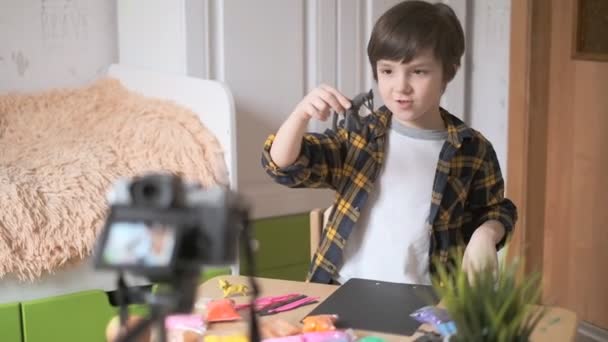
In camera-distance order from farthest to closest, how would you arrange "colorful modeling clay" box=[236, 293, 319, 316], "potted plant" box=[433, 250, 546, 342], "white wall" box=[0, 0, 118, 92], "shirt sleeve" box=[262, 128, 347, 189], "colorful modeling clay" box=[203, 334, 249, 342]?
"white wall" box=[0, 0, 118, 92] < "shirt sleeve" box=[262, 128, 347, 189] < "colorful modeling clay" box=[236, 293, 319, 316] < "colorful modeling clay" box=[203, 334, 249, 342] < "potted plant" box=[433, 250, 546, 342]

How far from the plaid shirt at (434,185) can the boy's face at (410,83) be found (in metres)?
0.09

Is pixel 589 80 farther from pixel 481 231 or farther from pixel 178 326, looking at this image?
pixel 178 326

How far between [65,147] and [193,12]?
1.47 feet

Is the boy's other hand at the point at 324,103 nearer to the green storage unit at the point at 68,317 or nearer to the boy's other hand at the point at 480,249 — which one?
the boy's other hand at the point at 480,249

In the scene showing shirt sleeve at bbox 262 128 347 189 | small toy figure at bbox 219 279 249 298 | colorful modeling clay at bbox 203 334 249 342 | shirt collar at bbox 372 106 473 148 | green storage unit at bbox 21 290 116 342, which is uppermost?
shirt collar at bbox 372 106 473 148

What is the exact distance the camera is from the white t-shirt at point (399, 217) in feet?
4.32

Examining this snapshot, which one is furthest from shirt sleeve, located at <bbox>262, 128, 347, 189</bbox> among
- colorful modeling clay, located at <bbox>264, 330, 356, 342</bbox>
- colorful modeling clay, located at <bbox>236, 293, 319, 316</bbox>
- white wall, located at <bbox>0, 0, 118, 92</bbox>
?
white wall, located at <bbox>0, 0, 118, 92</bbox>

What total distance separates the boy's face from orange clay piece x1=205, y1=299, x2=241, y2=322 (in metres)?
0.45

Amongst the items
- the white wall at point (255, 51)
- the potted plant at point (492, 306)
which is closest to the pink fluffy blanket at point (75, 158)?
the white wall at point (255, 51)

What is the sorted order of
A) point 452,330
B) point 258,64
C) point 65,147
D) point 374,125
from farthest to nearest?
point 258,64 < point 65,147 < point 374,125 < point 452,330

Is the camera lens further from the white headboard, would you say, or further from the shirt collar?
the white headboard

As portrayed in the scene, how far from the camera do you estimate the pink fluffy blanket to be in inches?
60.9

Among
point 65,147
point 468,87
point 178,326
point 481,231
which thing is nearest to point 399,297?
point 481,231

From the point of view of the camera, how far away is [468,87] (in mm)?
2445
